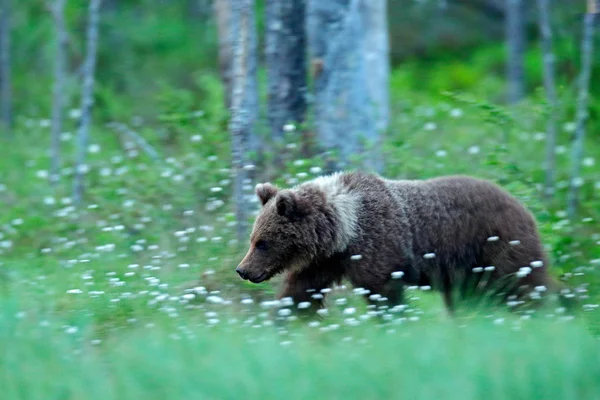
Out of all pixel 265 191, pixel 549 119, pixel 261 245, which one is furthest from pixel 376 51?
pixel 261 245

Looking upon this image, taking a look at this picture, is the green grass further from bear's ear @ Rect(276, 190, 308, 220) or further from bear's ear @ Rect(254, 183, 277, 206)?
bear's ear @ Rect(254, 183, 277, 206)

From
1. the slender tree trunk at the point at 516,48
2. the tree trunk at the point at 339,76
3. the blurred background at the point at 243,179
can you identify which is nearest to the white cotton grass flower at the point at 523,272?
the blurred background at the point at 243,179

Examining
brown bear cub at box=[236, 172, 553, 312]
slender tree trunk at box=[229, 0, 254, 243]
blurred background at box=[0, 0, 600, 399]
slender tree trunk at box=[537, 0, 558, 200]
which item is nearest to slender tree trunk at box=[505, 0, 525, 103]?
blurred background at box=[0, 0, 600, 399]

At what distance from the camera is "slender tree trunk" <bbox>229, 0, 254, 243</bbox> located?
7.92m

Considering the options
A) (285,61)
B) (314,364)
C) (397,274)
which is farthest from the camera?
(285,61)

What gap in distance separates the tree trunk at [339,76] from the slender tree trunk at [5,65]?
864 centimetres

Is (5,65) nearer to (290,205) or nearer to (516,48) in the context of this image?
(516,48)

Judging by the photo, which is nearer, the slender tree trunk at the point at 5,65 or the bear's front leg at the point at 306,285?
the bear's front leg at the point at 306,285

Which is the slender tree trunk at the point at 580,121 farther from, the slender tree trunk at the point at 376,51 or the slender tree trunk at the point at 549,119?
the slender tree trunk at the point at 376,51

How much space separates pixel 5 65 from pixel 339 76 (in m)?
9.95

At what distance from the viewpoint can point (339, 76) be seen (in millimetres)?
9938

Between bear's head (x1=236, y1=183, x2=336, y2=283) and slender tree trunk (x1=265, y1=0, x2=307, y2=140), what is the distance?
361 cm

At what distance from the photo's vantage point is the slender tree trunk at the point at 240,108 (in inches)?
312

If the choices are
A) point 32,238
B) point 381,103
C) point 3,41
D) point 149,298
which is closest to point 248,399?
point 149,298
